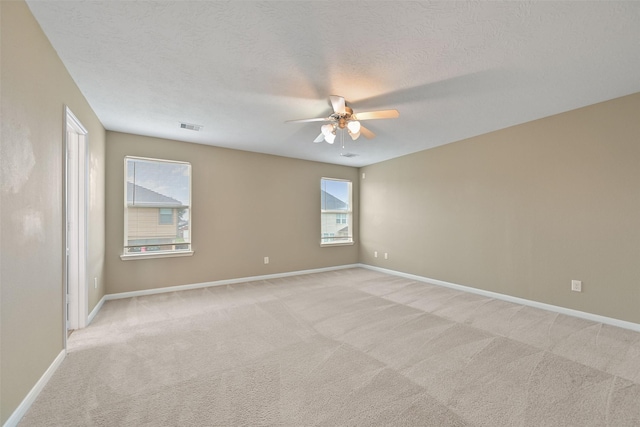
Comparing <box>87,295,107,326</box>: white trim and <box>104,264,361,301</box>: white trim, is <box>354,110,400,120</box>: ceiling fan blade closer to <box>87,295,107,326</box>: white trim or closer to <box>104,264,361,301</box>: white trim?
<box>104,264,361,301</box>: white trim

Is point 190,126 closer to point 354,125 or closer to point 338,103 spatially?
point 338,103

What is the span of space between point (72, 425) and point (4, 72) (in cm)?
209

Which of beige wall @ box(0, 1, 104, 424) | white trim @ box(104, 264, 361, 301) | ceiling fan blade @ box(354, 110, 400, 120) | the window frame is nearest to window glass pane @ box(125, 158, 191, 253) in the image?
white trim @ box(104, 264, 361, 301)

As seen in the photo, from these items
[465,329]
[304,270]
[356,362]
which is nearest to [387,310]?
[465,329]

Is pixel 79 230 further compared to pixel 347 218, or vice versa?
pixel 347 218

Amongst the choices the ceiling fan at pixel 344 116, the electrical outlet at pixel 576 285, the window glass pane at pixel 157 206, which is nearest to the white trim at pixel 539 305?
the electrical outlet at pixel 576 285

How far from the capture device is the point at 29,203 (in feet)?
5.74

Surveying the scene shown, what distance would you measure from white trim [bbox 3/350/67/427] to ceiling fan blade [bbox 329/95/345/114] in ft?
10.7

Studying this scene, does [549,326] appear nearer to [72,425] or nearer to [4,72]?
[72,425]

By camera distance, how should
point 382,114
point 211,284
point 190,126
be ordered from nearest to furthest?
point 382,114
point 190,126
point 211,284

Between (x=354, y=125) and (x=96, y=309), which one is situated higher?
(x=354, y=125)

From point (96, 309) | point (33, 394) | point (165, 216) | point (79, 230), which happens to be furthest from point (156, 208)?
point (33, 394)

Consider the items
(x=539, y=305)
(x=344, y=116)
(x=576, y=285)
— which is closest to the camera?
(x=344, y=116)

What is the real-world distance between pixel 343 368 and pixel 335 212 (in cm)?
448
